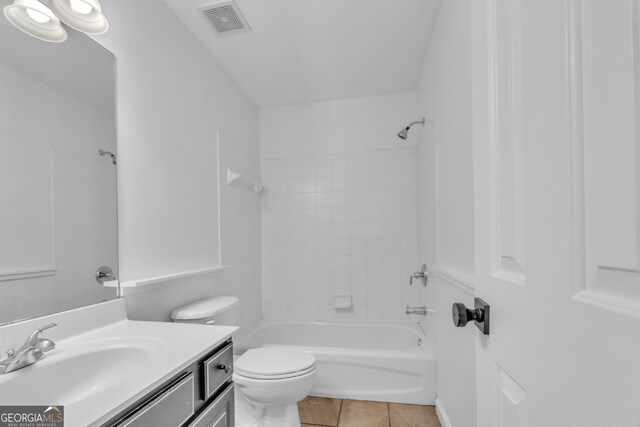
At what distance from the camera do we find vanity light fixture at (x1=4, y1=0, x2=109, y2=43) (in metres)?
0.94

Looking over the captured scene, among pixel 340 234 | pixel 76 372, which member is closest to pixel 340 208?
pixel 340 234

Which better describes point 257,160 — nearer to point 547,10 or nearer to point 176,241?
point 176,241

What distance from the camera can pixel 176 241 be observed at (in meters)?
1.63

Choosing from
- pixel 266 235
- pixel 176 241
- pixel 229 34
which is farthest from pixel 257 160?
pixel 176 241

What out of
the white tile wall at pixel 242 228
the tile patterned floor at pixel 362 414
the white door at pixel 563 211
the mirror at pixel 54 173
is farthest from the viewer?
the white tile wall at pixel 242 228

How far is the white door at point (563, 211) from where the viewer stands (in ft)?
0.90

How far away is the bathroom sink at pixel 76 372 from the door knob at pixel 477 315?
32.1 inches

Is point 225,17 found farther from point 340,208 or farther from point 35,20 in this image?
point 340,208

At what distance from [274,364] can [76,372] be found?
0.93 meters

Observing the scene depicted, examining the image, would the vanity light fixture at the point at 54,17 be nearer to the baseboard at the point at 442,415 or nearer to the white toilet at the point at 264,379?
the white toilet at the point at 264,379

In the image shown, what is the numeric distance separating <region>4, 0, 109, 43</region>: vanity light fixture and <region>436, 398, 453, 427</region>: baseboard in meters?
2.47

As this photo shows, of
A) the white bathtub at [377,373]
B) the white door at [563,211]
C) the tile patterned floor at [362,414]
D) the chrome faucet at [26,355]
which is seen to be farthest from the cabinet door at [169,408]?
the white bathtub at [377,373]

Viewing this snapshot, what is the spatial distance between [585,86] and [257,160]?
2784mm

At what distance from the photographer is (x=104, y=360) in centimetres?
92
